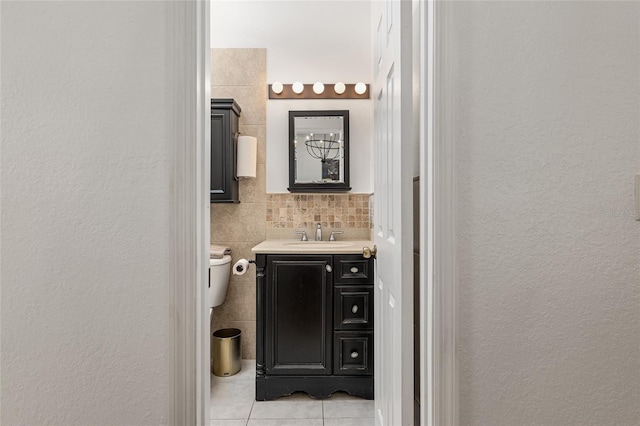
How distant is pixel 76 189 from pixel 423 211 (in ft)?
3.11

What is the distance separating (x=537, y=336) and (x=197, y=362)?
0.94 m

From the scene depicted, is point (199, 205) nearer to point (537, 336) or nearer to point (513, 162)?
point (513, 162)

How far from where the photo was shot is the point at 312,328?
2422mm

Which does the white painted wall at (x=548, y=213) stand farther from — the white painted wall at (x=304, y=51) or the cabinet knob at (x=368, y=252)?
the white painted wall at (x=304, y=51)

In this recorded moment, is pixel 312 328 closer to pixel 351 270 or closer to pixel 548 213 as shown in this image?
pixel 351 270

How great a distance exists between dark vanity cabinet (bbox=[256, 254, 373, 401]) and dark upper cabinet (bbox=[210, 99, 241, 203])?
651mm

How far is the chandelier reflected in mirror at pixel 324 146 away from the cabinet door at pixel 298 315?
0.88 meters

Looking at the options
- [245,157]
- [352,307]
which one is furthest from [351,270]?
[245,157]

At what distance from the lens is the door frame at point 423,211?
108 centimetres

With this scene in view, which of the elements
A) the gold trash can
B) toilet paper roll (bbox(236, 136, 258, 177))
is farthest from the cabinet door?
toilet paper roll (bbox(236, 136, 258, 177))

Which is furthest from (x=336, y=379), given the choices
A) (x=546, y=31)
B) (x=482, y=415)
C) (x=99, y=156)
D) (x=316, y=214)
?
(x=546, y=31)

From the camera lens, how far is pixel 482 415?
1107mm

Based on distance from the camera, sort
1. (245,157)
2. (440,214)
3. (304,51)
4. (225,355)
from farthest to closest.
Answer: (304,51) < (245,157) < (225,355) < (440,214)

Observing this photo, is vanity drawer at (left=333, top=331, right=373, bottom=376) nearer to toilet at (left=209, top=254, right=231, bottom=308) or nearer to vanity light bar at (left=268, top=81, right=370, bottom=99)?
toilet at (left=209, top=254, right=231, bottom=308)
